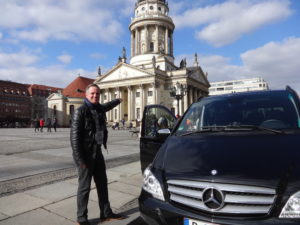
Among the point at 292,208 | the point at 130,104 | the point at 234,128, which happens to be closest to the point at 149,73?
the point at 130,104

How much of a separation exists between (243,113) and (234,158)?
1.19 metres

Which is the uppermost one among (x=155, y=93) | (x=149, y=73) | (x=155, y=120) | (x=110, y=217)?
(x=149, y=73)

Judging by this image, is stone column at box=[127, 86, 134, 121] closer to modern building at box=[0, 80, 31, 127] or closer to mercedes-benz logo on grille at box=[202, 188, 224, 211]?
modern building at box=[0, 80, 31, 127]

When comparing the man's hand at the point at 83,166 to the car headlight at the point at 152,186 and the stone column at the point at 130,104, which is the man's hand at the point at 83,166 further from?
the stone column at the point at 130,104

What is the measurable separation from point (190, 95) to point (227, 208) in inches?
2049

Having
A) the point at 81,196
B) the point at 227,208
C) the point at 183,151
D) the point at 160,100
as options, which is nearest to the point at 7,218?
the point at 81,196

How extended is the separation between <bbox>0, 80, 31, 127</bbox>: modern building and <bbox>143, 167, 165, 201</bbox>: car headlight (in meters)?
78.8

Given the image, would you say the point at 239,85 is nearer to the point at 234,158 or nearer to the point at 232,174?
the point at 234,158

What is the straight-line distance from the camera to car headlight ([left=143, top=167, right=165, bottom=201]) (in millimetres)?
2125

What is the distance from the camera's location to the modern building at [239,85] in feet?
306

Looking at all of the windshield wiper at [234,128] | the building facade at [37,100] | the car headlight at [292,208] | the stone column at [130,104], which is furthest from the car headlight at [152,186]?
the building facade at [37,100]

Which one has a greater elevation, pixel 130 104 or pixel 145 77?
pixel 145 77

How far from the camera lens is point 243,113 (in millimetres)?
3064

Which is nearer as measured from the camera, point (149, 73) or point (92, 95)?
point (92, 95)
